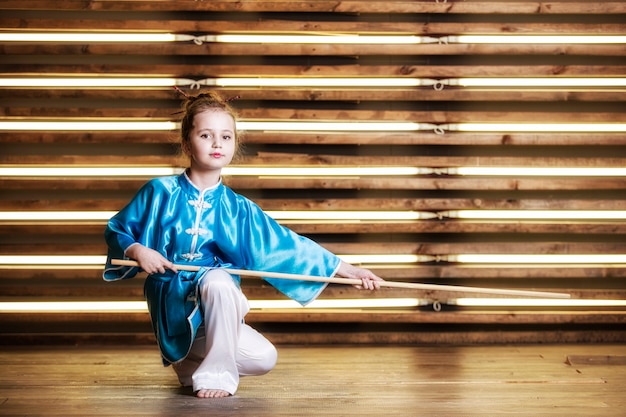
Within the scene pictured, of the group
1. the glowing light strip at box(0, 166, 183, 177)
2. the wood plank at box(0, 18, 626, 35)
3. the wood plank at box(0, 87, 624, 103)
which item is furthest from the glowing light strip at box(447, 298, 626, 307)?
the glowing light strip at box(0, 166, 183, 177)

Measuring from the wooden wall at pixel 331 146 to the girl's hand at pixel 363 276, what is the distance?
38.5 inches

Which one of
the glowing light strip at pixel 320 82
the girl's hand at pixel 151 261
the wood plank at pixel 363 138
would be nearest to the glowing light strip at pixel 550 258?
the wood plank at pixel 363 138

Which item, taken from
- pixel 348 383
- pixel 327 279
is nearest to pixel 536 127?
pixel 327 279

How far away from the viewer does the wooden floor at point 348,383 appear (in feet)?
9.20

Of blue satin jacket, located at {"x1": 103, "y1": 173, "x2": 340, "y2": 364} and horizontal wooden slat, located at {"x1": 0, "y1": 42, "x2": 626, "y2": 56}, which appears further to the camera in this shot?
horizontal wooden slat, located at {"x1": 0, "y1": 42, "x2": 626, "y2": 56}

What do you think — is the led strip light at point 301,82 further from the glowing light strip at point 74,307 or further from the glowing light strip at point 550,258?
the glowing light strip at point 74,307

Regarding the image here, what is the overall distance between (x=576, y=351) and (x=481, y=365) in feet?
2.22

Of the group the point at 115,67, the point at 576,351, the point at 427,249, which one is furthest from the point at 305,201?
the point at 576,351

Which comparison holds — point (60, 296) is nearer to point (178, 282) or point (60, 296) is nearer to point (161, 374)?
point (161, 374)

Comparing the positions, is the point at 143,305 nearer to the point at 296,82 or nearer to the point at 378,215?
the point at 378,215

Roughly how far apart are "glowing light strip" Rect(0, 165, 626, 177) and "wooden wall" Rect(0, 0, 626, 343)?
0.03 m

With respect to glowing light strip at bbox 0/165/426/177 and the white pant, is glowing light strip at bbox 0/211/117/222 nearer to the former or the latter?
glowing light strip at bbox 0/165/426/177

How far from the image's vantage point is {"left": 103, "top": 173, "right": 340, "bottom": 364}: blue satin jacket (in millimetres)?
3104

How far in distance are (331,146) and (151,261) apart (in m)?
1.70
